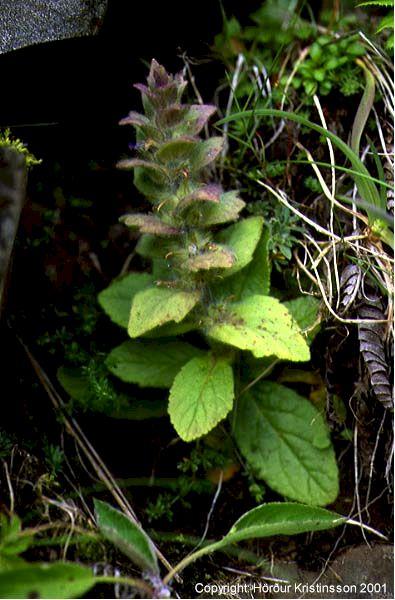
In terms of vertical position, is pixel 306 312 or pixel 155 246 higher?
pixel 155 246

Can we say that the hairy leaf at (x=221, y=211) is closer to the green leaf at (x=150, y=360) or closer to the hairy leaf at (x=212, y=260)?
the hairy leaf at (x=212, y=260)

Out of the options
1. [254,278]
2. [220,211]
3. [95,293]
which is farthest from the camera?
[95,293]

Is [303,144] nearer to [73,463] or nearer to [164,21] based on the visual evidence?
[164,21]

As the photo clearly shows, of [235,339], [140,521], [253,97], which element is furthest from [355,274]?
[140,521]

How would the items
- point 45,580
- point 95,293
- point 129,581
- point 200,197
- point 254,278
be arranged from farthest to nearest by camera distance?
point 95,293 < point 254,278 < point 200,197 < point 129,581 < point 45,580

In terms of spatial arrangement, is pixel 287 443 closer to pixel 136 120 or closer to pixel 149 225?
pixel 149 225

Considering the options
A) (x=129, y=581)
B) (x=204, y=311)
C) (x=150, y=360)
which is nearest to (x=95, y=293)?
(x=150, y=360)

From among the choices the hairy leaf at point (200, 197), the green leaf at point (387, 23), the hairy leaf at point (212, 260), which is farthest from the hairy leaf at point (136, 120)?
the green leaf at point (387, 23)
